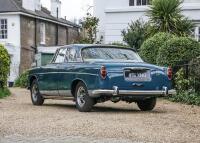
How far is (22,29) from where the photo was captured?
3981 centimetres

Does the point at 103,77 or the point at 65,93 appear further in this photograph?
the point at 65,93

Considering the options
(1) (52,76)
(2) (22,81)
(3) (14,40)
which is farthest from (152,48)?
(3) (14,40)

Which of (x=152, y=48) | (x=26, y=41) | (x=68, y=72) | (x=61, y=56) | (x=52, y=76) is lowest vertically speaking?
(x=52, y=76)

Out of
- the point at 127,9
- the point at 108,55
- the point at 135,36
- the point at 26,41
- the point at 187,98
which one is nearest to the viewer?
the point at 108,55

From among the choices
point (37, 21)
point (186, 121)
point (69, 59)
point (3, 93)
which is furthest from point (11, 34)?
point (186, 121)

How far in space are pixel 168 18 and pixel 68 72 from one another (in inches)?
403

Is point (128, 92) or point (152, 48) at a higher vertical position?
point (152, 48)

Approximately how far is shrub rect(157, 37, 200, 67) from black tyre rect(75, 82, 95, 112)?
5.33m

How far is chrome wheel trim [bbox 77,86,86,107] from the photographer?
13.5 meters

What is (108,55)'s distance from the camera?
1402cm

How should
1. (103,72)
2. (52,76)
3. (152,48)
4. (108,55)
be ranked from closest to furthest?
(103,72), (108,55), (52,76), (152,48)

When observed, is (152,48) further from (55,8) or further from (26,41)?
(55,8)

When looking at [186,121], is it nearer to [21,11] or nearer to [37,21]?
[21,11]

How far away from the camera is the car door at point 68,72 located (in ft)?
45.7
